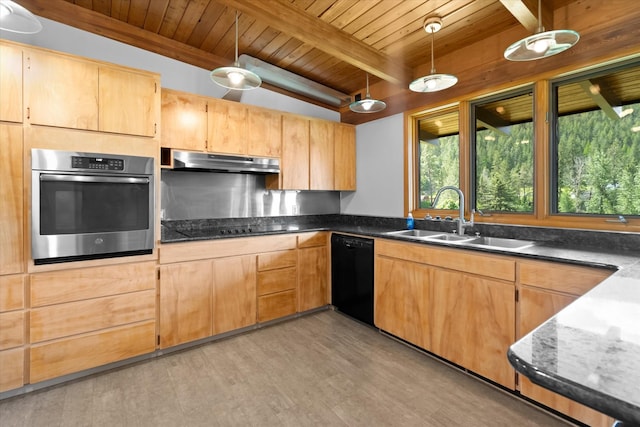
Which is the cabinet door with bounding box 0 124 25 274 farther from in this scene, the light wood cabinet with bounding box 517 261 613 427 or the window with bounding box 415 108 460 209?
→ the window with bounding box 415 108 460 209

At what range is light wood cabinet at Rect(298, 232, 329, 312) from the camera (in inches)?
135

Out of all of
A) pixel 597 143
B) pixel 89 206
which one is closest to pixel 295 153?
pixel 89 206

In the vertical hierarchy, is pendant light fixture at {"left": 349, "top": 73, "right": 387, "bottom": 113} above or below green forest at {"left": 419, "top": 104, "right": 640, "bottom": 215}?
above

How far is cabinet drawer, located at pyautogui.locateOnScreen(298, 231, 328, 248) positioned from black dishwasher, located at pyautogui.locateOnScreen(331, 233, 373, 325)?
0.35 ft

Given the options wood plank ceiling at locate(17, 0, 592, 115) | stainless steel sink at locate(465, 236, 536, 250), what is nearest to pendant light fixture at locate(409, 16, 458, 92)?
wood plank ceiling at locate(17, 0, 592, 115)

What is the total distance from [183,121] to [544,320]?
3.20m

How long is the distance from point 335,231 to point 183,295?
167 cm

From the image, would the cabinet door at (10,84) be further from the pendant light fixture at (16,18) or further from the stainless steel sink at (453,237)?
the stainless steel sink at (453,237)

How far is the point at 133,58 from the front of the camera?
9.68 feet

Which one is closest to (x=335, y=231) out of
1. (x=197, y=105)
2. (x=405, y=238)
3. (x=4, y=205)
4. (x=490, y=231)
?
(x=405, y=238)

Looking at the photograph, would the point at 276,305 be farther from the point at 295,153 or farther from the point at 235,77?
the point at 235,77

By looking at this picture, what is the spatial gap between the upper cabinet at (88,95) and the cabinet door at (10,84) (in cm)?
4

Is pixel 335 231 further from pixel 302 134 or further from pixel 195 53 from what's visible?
pixel 195 53

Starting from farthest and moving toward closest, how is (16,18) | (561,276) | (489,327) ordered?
1. (489,327)
2. (561,276)
3. (16,18)
